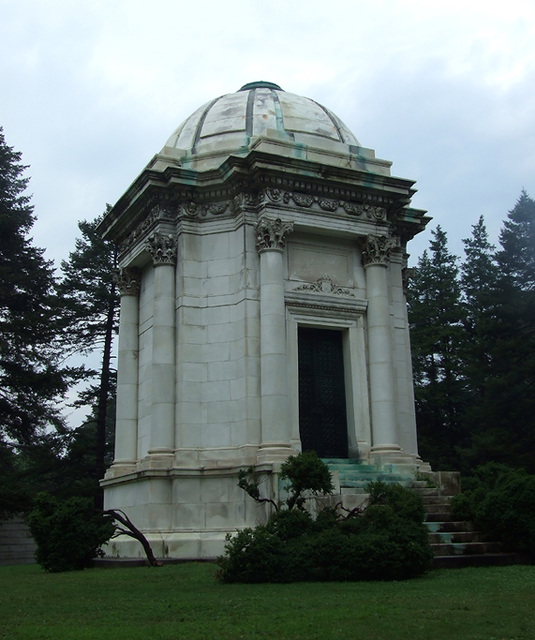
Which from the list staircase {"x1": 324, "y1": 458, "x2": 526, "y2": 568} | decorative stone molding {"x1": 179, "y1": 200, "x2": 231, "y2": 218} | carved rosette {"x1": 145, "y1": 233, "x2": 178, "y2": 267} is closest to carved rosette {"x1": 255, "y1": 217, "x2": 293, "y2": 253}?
decorative stone molding {"x1": 179, "y1": 200, "x2": 231, "y2": 218}

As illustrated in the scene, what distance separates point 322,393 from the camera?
2211 centimetres

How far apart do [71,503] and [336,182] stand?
11.5 m

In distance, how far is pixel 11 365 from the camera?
38969 millimetres

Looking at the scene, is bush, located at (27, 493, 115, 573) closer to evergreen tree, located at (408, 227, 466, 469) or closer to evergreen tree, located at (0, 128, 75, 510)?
evergreen tree, located at (0, 128, 75, 510)

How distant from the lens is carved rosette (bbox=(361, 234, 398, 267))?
22578 mm

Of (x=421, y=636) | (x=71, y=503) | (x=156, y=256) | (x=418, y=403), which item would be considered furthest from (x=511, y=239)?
(x=421, y=636)

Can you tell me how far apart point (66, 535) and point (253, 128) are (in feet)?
44.4

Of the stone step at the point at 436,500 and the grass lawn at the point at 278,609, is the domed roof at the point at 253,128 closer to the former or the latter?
the stone step at the point at 436,500

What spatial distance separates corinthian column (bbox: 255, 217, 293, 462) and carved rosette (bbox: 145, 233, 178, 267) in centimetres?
258

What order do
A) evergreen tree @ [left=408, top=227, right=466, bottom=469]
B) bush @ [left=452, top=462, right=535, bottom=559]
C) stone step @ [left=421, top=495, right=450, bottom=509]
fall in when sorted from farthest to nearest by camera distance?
evergreen tree @ [left=408, top=227, right=466, bottom=469] < stone step @ [left=421, top=495, right=450, bottom=509] < bush @ [left=452, top=462, right=535, bottom=559]

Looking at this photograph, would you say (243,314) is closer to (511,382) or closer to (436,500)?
(436,500)

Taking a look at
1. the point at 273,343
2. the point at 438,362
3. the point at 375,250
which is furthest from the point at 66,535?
the point at 438,362

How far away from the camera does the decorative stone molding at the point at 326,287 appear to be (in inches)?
864

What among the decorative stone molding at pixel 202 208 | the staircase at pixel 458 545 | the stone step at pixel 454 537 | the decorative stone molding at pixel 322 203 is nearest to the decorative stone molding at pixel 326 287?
the decorative stone molding at pixel 322 203
